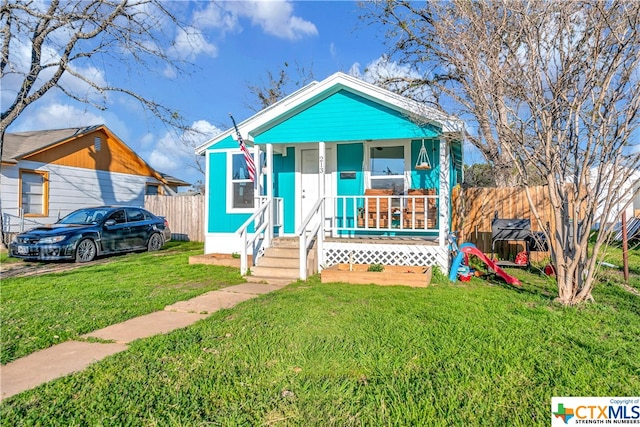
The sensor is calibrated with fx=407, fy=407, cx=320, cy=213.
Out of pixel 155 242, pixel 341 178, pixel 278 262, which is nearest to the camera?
pixel 278 262

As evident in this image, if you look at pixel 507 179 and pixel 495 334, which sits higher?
pixel 507 179

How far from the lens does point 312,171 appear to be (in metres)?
10.4

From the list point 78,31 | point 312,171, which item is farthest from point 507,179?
point 78,31

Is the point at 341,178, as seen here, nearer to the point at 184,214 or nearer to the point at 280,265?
the point at 280,265

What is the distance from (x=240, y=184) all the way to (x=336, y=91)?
3701 millimetres

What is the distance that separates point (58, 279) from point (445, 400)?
7646 mm

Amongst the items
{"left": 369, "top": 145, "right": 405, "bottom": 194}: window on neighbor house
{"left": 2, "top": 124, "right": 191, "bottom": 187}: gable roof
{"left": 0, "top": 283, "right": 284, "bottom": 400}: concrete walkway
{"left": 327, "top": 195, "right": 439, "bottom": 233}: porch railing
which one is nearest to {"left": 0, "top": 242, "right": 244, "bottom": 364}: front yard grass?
{"left": 0, "top": 283, "right": 284, "bottom": 400}: concrete walkway

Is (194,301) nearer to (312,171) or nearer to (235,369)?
(235,369)

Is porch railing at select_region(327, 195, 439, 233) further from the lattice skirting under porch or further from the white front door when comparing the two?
the white front door

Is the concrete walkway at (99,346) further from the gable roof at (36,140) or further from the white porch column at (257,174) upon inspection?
the gable roof at (36,140)

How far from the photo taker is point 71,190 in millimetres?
16453

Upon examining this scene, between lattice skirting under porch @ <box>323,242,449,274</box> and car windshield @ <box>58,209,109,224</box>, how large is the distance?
681 cm

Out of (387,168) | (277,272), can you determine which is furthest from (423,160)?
(277,272)

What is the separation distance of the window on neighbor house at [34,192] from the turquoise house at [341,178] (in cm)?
816
